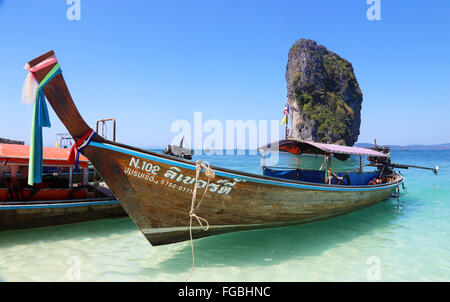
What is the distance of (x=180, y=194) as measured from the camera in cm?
539

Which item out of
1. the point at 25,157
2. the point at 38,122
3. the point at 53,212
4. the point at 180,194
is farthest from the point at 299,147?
the point at 25,157

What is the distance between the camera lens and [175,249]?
634 centimetres

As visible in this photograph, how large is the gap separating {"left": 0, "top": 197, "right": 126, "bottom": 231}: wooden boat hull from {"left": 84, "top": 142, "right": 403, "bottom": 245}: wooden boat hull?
3.50 meters

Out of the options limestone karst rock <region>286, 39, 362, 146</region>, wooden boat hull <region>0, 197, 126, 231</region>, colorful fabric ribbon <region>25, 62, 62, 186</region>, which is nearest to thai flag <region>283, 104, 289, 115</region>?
wooden boat hull <region>0, 197, 126, 231</region>

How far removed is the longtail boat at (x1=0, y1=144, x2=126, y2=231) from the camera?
7129mm

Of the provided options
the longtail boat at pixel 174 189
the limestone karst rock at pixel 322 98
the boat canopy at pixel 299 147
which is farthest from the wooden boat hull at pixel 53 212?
the limestone karst rock at pixel 322 98

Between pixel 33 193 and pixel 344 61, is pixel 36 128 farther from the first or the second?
pixel 344 61

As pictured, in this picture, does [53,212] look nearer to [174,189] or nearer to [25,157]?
[25,157]

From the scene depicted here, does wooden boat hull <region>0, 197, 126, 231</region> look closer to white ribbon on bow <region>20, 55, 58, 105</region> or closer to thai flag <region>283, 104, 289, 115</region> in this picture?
white ribbon on bow <region>20, 55, 58, 105</region>

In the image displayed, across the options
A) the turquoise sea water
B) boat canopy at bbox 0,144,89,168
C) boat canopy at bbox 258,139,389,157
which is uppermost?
boat canopy at bbox 258,139,389,157

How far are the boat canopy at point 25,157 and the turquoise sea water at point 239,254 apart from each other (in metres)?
1.97

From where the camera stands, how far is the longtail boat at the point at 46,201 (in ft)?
23.4

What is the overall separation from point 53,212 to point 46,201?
0.37 meters
